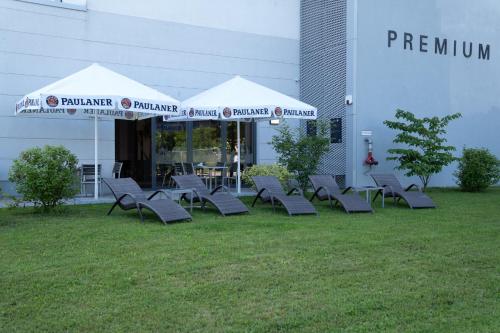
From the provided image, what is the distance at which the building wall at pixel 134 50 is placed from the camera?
1270 centimetres

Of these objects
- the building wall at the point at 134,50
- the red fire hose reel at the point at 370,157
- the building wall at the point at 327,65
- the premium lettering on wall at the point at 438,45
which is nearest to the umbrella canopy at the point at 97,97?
the building wall at the point at 134,50

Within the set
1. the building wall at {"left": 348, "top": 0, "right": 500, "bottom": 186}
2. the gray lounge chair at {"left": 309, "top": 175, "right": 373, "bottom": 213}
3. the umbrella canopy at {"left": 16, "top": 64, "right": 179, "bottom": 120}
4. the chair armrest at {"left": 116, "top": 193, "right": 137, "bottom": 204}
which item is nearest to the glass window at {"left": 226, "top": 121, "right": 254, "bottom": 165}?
the building wall at {"left": 348, "top": 0, "right": 500, "bottom": 186}

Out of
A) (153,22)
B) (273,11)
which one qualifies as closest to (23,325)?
(153,22)

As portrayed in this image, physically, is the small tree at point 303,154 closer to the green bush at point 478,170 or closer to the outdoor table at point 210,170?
the outdoor table at point 210,170

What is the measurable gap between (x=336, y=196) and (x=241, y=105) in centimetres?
278

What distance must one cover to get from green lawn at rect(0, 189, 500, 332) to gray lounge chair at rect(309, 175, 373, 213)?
1.43m

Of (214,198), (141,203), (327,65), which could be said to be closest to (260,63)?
(327,65)

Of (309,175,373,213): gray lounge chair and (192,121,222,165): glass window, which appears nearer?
Answer: (309,175,373,213): gray lounge chair

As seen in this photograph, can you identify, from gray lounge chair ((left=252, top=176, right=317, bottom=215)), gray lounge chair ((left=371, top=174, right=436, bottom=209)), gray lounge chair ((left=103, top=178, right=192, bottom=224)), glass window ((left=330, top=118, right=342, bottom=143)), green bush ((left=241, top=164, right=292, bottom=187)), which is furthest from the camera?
glass window ((left=330, top=118, right=342, bottom=143))

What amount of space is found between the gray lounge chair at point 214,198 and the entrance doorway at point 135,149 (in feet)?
16.1

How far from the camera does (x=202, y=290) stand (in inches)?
193

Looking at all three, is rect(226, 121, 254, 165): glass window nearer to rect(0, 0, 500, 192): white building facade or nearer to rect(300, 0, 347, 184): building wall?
rect(0, 0, 500, 192): white building facade

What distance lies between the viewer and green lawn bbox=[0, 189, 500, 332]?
420 cm

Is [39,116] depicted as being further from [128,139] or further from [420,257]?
[420,257]
